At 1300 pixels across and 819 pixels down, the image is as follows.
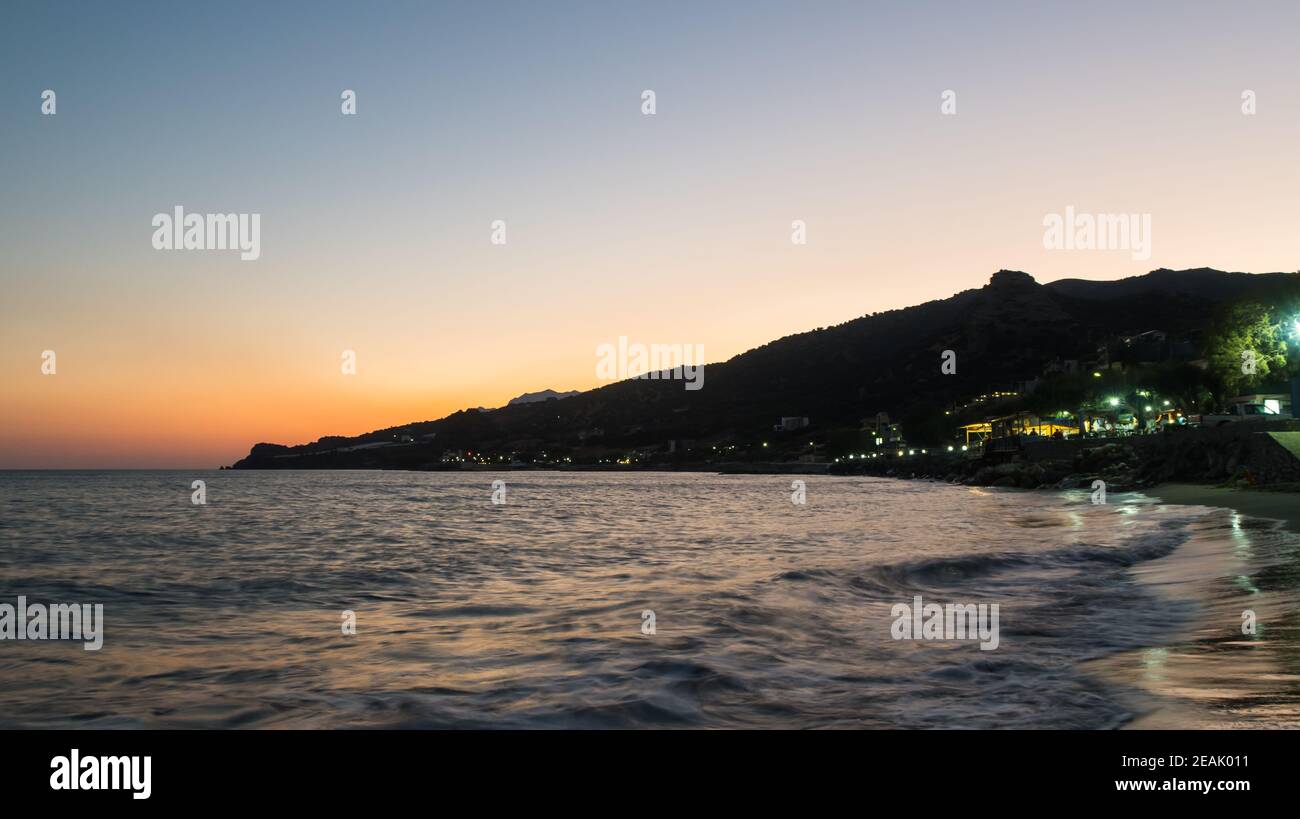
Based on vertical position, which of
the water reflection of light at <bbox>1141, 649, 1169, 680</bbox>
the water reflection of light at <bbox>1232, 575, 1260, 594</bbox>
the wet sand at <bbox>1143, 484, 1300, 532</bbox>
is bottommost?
the wet sand at <bbox>1143, 484, 1300, 532</bbox>

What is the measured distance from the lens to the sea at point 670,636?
28.0 ft

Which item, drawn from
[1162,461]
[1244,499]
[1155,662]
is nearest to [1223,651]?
[1155,662]

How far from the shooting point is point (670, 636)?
1273 cm

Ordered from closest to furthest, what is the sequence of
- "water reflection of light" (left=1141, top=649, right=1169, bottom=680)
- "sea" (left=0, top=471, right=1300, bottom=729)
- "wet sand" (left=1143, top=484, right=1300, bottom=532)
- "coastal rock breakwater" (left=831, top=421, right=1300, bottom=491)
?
"sea" (left=0, top=471, right=1300, bottom=729) → "water reflection of light" (left=1141, top=649, right=1169, bottom=680) → "wet sand" (left=1143, top=484, right=1300, bottom=532) → "coastal rock breakwater" (left=831, top=421, right=1300, bottom=491)

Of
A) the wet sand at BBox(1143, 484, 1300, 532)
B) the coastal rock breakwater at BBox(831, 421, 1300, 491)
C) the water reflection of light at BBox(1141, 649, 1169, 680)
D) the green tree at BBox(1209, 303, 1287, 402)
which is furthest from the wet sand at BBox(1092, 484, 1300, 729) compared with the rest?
the green tree at BBox(1209, 303, 1287, 402)

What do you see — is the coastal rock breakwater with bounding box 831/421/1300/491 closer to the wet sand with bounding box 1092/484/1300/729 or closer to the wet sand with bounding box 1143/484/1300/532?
the wet sand with bounding box 1143/484/1300/532

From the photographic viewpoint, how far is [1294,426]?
1705 inches

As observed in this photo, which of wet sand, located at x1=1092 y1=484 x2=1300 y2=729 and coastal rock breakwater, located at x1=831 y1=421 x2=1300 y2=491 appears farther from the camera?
coastal rock breakwater, located at x1=831 y1=421 x2=1300 y2=491

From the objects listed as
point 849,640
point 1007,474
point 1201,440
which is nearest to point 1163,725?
point 849,640

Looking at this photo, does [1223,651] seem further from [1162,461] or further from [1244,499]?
[1162,461]

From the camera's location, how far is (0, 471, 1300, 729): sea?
8.52 m
